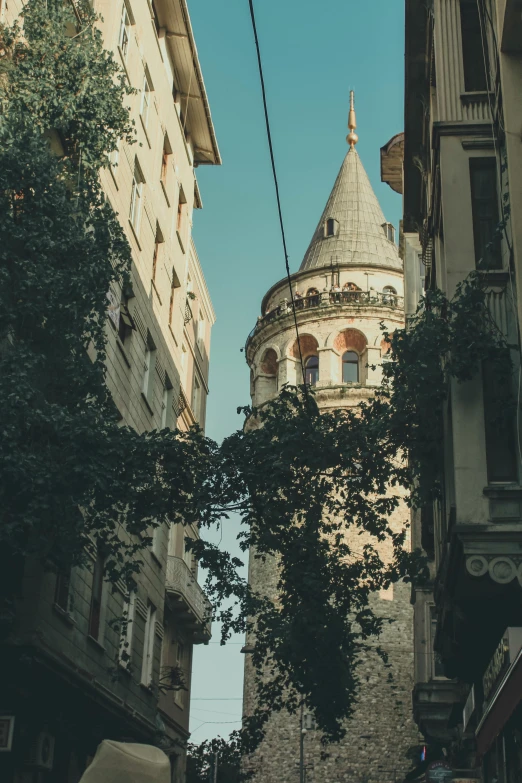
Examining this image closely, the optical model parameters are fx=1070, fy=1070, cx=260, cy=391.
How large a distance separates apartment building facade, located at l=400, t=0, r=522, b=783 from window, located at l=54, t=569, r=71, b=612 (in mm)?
5396

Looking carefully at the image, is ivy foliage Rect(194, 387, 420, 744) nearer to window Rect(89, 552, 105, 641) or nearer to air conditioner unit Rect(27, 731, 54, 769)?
window Rect(89, 552, 105, 641)

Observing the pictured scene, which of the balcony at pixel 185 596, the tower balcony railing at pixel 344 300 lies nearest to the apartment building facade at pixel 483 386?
the balcony at pixel 185 596

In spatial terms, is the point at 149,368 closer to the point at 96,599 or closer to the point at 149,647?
the point at 149,647

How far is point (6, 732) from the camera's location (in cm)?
1295

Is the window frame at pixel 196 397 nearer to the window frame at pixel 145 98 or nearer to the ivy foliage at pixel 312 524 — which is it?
the window frame at pixel 145 98

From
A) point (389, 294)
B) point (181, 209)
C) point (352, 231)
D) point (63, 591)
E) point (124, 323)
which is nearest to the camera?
point (63, 591)

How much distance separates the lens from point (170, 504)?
45.9ft

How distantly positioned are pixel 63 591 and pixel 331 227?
127ft

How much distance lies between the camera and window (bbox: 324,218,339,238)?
51.8 m

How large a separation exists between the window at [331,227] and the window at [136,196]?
3038 cm

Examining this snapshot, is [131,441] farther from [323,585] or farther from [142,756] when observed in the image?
[142,756]

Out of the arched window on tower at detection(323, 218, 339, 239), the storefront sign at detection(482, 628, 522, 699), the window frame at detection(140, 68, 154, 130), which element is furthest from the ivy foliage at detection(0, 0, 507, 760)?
the arched window on tower at detection(323, 218, 339, 239)

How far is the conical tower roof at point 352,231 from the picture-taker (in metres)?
50.1

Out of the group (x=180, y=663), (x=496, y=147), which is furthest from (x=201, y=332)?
(x=496, y=147)
